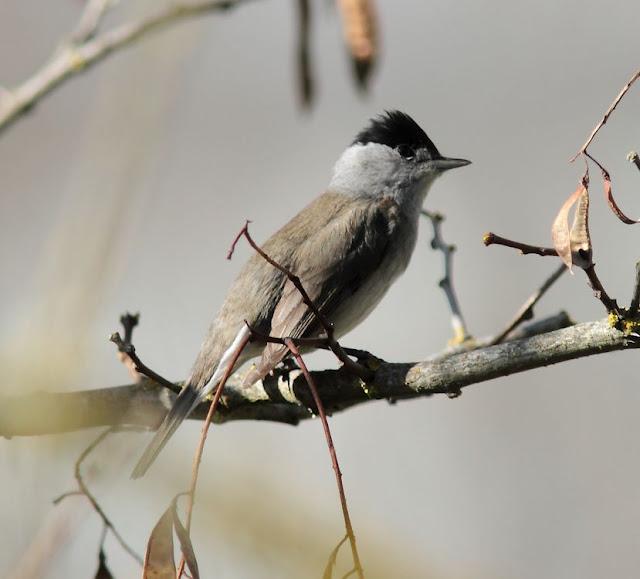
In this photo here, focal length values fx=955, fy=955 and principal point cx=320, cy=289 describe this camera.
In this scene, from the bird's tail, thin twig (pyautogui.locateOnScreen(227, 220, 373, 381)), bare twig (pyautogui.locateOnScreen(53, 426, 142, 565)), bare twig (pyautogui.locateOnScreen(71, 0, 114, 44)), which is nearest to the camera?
thin twig (pyautogui.locateOnScreen(227, 220, 373, 381))

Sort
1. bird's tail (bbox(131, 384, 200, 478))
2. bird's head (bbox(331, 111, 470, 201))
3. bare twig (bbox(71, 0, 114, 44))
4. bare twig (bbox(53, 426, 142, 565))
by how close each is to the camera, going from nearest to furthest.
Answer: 1. bare twig (bbox(53, 426, 142, 565))
2. bird's tail (bbox(131, 384, 200, 478))
3. bare twig (bbox(71, 0, 114, 44))
4. bird's head (bbox(331, 111, 470, 201))

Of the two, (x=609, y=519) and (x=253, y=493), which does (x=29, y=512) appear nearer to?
(x=253, y=493)

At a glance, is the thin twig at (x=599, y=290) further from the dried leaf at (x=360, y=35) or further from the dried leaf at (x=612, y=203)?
the dried leaf at (x=360, y=35)

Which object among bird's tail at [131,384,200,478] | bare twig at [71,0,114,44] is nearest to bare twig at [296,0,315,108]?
bare twig at [71,0,114,44]

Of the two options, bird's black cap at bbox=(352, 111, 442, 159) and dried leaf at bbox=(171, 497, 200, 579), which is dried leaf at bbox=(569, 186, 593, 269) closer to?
dried leaf at bbox=(171, 497, 200, 579)

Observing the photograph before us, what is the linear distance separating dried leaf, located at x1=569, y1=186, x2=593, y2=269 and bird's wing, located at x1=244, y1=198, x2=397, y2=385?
6.12 feet

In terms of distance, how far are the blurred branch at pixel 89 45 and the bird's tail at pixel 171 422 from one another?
45.8 inches

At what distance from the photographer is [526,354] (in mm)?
2719

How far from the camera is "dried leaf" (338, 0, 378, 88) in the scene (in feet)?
9.66

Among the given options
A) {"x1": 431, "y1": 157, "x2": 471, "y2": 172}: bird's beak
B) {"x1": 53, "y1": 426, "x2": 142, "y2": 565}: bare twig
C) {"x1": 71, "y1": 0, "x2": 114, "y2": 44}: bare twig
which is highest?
{"x1": 71, "y1": 0, "x2": 114, "y2": 44}: bare twig

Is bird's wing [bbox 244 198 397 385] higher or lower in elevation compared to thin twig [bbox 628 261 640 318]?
higher

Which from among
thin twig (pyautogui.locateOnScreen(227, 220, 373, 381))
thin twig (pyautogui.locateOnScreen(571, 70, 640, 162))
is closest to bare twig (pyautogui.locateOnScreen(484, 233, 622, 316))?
thin twig (pyautogui.locateOnScreen(571, 70, 640, 162))

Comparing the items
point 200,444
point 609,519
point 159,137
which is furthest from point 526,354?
point 609,519

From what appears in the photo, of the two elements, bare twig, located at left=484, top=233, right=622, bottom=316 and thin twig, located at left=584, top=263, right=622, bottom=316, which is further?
thin twig, located at left=584, top=263, right=622, bottom=316
